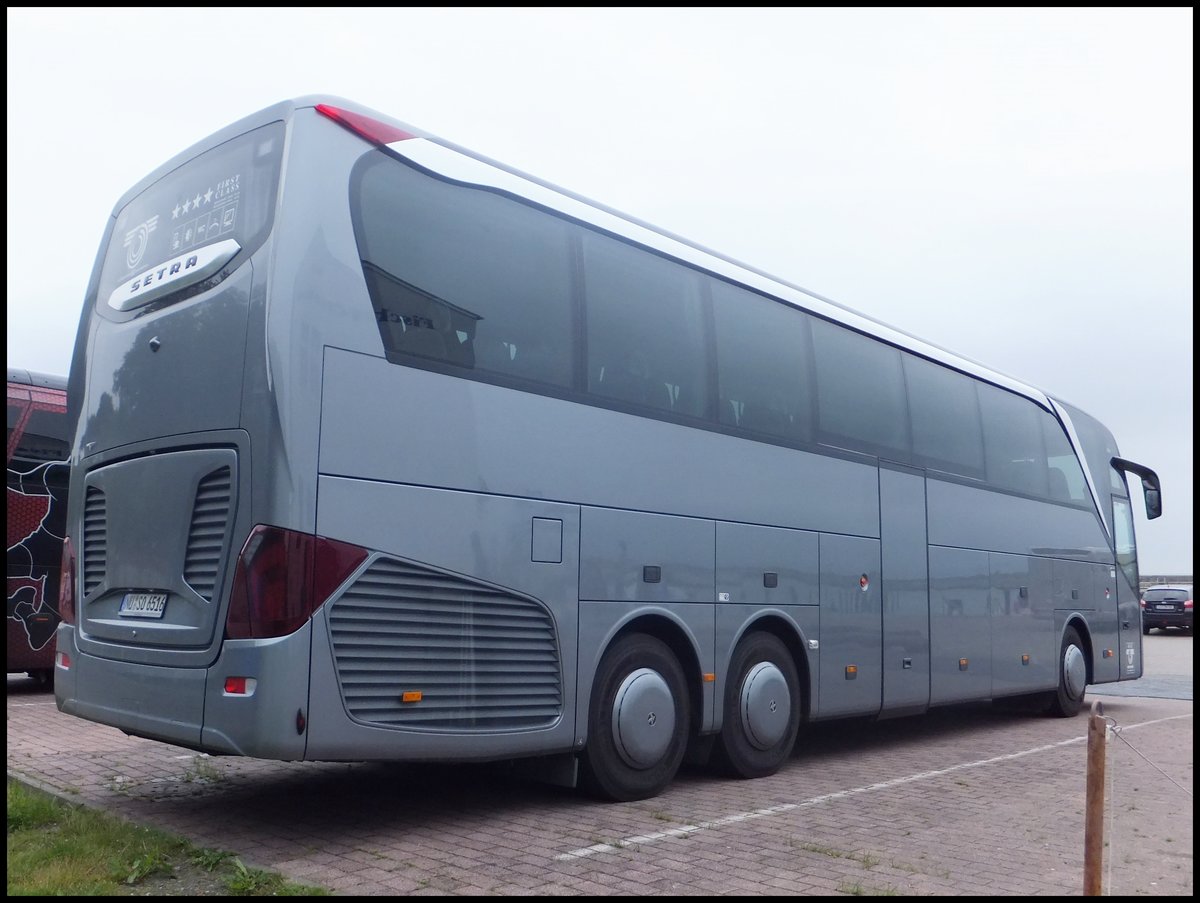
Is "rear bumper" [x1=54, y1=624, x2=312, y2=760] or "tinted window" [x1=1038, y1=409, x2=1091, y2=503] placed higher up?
"tinted window" [x1=1038, y1=409, x2=1091, y2=503]

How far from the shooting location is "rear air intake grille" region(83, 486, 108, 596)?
279 inches

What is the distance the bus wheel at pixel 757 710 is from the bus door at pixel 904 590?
176 cm

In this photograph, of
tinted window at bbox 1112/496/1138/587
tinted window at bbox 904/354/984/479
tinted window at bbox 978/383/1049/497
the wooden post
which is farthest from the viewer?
tinted window at bbox 1112/496/1138/587

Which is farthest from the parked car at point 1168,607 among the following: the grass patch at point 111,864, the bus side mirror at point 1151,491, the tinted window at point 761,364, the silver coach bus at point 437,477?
the grass patch at point 111,864

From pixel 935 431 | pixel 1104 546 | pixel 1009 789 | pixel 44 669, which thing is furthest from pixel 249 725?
pixel 1104 546

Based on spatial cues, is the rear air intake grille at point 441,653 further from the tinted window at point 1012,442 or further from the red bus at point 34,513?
the red bus at point 34,513

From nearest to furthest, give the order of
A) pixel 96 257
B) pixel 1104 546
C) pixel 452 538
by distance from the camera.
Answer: pixel 452 538 → pixel 96 257 → pixel 1104 546

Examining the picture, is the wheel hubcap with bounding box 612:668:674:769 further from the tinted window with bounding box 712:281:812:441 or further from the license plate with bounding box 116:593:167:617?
the license plate with bounding box 116:593:167:617

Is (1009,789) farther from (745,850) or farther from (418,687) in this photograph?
(418,687)

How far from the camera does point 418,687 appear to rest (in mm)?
6332

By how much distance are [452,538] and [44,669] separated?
32.0 ft

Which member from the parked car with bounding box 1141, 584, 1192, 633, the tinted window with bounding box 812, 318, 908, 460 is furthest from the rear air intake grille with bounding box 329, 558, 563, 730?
the parked car with bounding box 1141, 584, 1192, 633

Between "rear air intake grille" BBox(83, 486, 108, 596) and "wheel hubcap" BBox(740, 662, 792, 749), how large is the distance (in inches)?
183

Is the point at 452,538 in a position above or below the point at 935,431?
below
